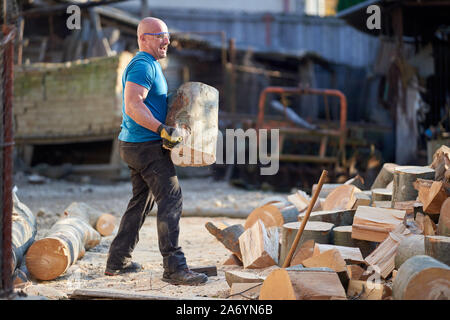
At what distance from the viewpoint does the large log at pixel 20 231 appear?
396cm

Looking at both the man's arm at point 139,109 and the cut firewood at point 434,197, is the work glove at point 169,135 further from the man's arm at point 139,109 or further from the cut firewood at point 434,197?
the cut firewood at point 434,197

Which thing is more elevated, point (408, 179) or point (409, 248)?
point (408, 179)

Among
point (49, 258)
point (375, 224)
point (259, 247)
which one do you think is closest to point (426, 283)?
point (375, 224)

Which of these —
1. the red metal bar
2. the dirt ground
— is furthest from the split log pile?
the red metal bar

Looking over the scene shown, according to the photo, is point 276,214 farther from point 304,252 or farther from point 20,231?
point 20,231

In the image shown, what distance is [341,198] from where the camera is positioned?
490 cm

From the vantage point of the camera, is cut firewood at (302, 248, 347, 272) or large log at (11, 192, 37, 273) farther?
large log at (11, 192, 37, 273)

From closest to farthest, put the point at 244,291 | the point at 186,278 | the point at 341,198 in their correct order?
the point at 244,291 → the point at 186,278 → the point at 341,198

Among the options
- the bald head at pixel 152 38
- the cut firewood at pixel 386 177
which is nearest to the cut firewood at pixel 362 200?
the cut firewood at pixel 386 177

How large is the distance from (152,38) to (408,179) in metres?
2.19

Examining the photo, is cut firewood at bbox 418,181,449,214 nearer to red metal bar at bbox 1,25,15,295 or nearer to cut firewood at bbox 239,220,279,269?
cut firewood at bbox 239,220,279,269

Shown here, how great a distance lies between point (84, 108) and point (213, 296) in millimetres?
7814

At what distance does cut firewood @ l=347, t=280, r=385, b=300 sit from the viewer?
3046mm
